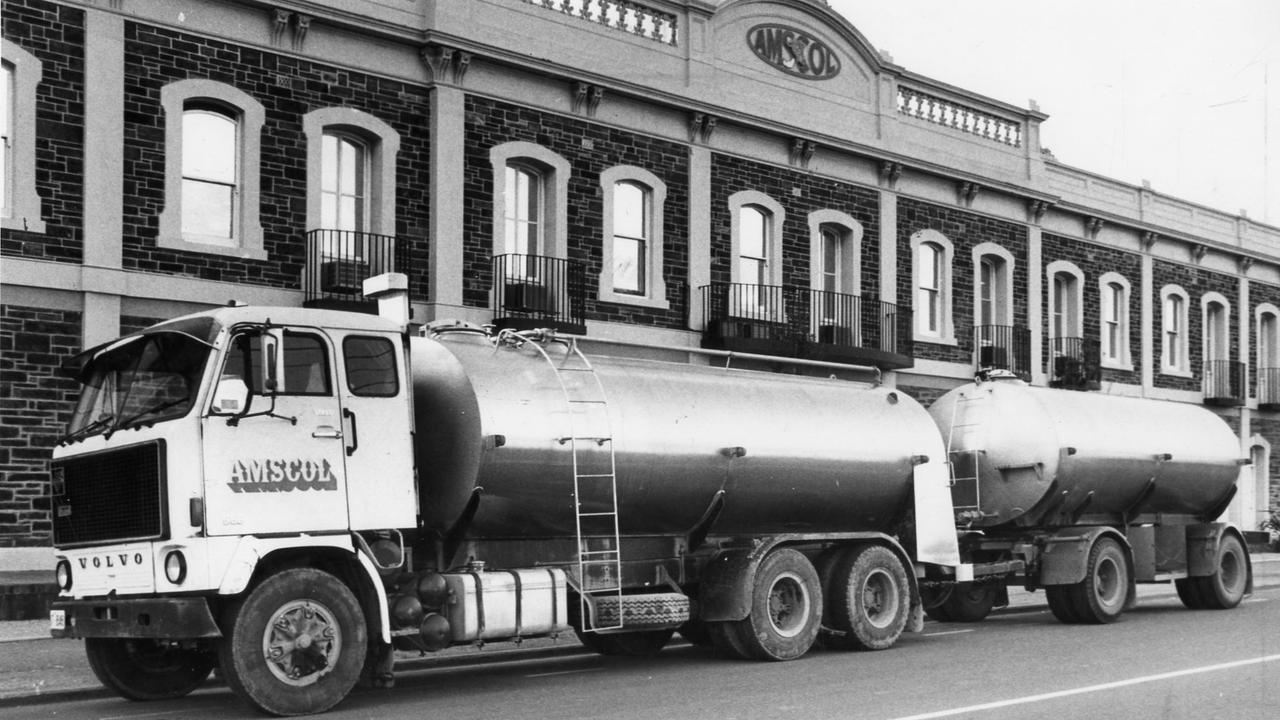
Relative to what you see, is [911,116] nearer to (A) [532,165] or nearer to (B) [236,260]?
(A) [532,165]

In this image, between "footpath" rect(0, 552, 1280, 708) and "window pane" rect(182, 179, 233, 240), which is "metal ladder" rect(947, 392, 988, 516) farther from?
"window pane" rect(182, 179, 233, 240)

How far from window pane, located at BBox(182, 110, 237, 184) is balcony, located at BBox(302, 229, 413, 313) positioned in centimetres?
143

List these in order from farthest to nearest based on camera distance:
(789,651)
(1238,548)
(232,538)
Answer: (1238,548)
(789,651)
(232,538)

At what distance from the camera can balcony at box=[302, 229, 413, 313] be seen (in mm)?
20578

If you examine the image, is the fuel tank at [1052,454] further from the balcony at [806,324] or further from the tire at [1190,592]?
the balcony at [806,324]

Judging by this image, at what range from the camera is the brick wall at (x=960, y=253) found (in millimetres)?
30062

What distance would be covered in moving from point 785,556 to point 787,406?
1571 millimetres

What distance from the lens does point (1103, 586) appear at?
18875 mm

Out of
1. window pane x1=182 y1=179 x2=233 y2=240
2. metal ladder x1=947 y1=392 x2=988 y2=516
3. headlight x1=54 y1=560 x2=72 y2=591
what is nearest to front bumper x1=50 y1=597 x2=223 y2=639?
headlight x1=54 y1=560 x2=72 y2=591

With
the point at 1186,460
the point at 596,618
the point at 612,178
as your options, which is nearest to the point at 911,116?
the point at 612,178

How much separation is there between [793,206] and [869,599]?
13307mm

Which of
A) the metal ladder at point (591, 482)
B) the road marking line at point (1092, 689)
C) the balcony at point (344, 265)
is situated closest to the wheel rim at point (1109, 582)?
the road marking line at point (1092, 689)

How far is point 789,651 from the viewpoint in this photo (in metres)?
14.4

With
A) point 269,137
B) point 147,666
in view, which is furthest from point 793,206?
point 147,666
